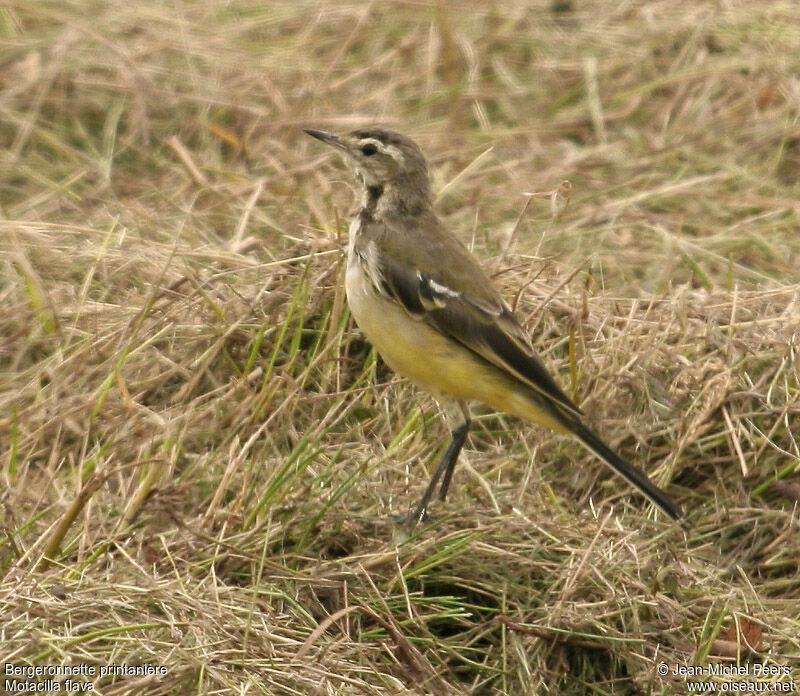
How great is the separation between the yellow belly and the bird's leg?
0.11 meters

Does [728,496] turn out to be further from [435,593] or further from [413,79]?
[413,79]

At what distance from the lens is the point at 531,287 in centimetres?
716

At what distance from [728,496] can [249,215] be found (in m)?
3.43

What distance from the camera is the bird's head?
21.0 feet

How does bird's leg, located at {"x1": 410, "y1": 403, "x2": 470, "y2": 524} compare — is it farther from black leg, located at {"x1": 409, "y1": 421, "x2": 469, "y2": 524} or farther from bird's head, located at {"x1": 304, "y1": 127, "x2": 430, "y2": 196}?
bird's head, located at {"x1": 304, "y1": 127, "x2": 430, "y2": 196}

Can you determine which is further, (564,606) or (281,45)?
(281,45)

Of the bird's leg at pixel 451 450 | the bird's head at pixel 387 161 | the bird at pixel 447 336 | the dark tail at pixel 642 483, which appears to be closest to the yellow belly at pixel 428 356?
the bird at pixel 447 336

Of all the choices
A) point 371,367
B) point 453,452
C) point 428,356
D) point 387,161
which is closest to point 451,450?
point 453,452

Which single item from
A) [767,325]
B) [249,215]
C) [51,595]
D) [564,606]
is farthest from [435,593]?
[249,215]

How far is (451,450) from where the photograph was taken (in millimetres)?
5992

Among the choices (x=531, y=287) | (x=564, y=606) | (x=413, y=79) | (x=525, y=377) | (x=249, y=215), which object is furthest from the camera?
(x=413, y=79)

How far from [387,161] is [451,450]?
56.9 inches

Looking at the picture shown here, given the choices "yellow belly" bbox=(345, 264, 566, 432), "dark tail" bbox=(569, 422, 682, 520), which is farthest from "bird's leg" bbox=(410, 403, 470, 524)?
"dark tail" bbox=(569, 422, 682, 520)

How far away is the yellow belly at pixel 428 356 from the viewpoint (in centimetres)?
590
